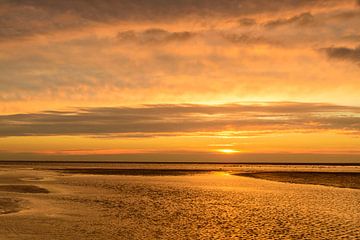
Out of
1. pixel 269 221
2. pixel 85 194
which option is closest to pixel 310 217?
pixel 269 221

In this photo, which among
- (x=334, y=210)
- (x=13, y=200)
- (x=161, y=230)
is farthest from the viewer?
(x=13, y=200)

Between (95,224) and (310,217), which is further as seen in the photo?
(310,217)

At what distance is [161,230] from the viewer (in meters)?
25.1

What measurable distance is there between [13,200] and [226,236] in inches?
957

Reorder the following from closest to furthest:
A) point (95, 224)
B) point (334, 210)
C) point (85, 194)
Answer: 1. point (95, 224)
2. point (334, 210)
3. point (85, 194)

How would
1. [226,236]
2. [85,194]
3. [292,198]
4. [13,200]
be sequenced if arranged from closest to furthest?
[226,236] < [13,200] < [292,198] < [85,194]

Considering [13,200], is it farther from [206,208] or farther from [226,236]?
[226,236]

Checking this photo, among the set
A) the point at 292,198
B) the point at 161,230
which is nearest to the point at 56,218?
the point at 161,230

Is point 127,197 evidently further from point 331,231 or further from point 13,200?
point 331,231

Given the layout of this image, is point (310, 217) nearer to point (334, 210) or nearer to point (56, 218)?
point (334, 210)

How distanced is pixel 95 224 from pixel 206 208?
11.5 m

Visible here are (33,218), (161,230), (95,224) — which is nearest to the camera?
(161,230)

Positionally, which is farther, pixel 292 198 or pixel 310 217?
pixel 292 198

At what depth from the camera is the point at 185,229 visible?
25.5 m
